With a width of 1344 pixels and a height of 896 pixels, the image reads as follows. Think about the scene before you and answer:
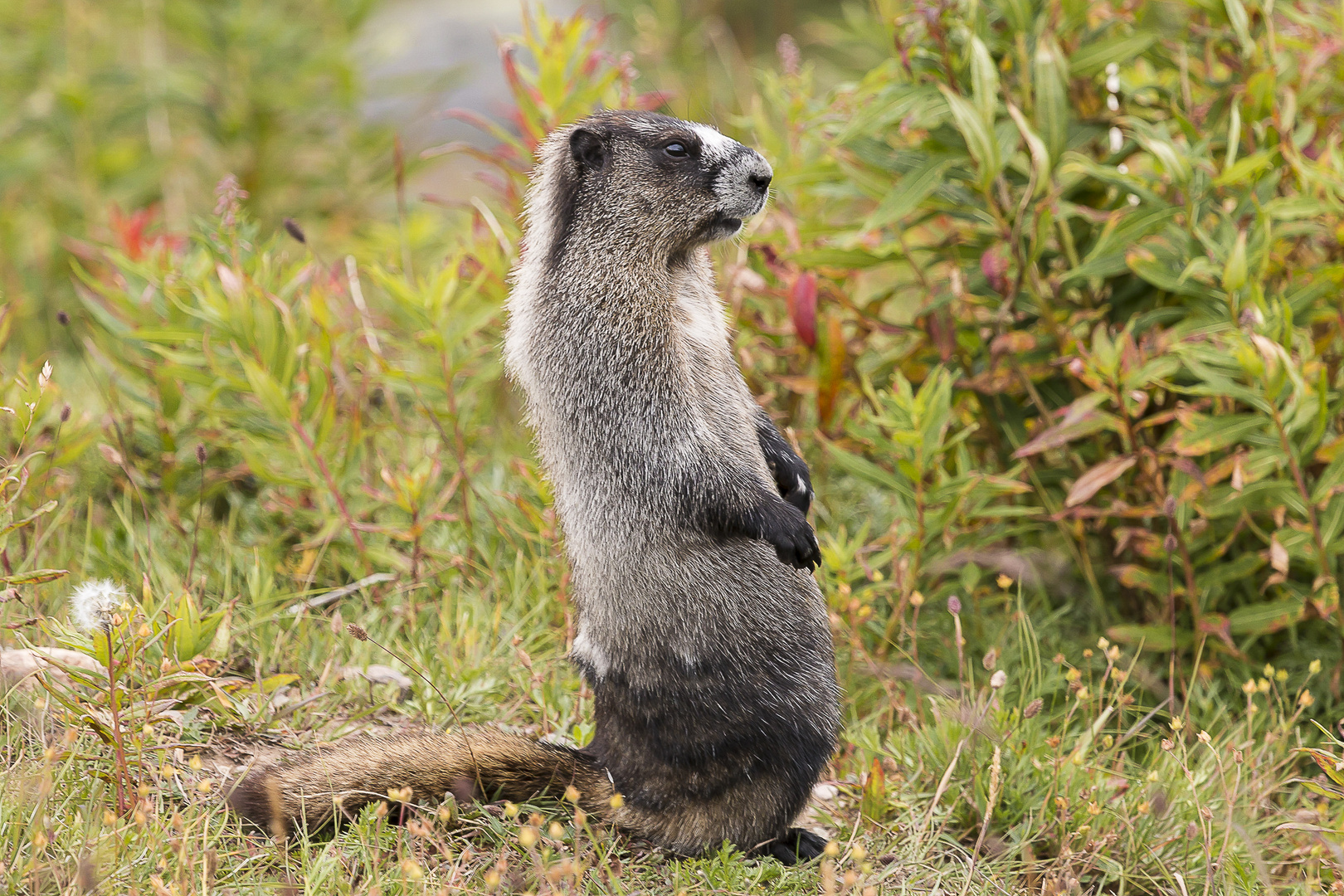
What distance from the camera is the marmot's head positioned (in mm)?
3223

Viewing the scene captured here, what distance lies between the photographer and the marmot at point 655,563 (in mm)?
3041

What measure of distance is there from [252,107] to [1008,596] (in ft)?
17.9

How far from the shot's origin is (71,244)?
5.05 metres

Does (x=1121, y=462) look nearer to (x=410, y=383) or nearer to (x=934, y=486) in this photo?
(x=934, y=486)

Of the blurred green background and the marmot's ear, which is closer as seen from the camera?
the marmot's ear

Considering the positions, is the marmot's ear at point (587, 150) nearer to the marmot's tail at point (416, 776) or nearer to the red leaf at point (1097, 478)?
the marmot's tail at point (416, 776)

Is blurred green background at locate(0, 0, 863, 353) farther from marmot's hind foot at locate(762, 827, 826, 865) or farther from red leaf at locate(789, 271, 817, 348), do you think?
marmot's hind foot at locate(762, 827, 826, 865)

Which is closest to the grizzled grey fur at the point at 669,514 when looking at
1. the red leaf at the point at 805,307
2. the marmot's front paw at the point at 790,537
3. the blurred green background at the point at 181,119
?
the marmot's front paw at the point at 790,537

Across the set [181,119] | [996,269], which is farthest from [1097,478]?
[181,119]

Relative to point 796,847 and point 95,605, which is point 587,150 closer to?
point 95,605

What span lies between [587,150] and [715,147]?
0.37 m

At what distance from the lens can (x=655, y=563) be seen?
3.05m

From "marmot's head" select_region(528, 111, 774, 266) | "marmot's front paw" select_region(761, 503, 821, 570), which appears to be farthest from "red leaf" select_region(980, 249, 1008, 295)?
"marmot's front paw" select_region(761, 503, 821, 570)

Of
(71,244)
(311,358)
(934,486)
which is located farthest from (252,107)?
(934,486)
